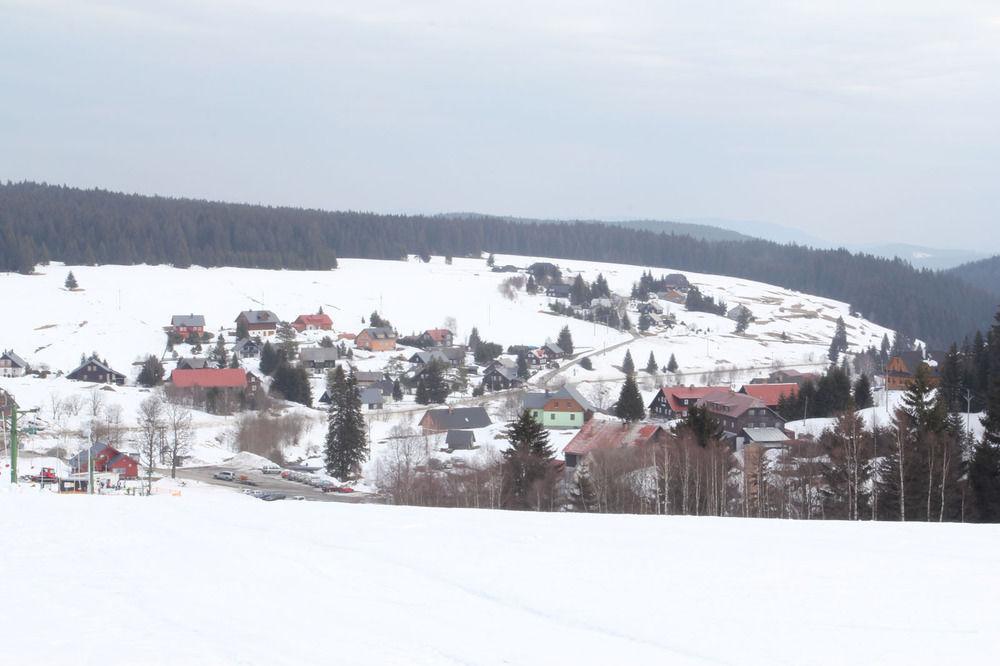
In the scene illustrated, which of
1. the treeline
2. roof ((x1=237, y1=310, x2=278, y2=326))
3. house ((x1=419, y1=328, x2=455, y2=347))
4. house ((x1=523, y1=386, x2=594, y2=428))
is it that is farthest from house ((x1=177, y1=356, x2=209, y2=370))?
the treeline

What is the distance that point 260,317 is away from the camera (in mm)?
72375

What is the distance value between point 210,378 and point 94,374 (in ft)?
26.0

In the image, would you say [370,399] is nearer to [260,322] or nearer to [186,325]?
[260,322]

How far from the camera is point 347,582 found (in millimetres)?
8688

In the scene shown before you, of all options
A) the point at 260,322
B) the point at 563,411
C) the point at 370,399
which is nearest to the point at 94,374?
the point at 370,399

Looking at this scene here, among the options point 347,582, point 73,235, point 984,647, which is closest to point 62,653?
point 347,582

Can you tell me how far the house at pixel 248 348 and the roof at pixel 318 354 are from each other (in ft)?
10.6

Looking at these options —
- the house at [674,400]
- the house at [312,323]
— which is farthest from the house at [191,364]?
the house at [674,400]

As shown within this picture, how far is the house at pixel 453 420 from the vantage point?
143ft

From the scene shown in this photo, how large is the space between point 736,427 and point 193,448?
2381 centimetres

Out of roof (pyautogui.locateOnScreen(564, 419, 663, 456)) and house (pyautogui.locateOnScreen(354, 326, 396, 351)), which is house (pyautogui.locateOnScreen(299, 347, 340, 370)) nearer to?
house (pyautogui.locateOnScreen(354, 326, 396, 351))

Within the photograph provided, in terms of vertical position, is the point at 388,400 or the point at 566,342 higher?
the point at 566,342

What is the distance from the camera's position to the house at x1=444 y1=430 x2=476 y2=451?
132ft

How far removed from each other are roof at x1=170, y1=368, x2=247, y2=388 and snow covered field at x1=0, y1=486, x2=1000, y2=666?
40.2m
